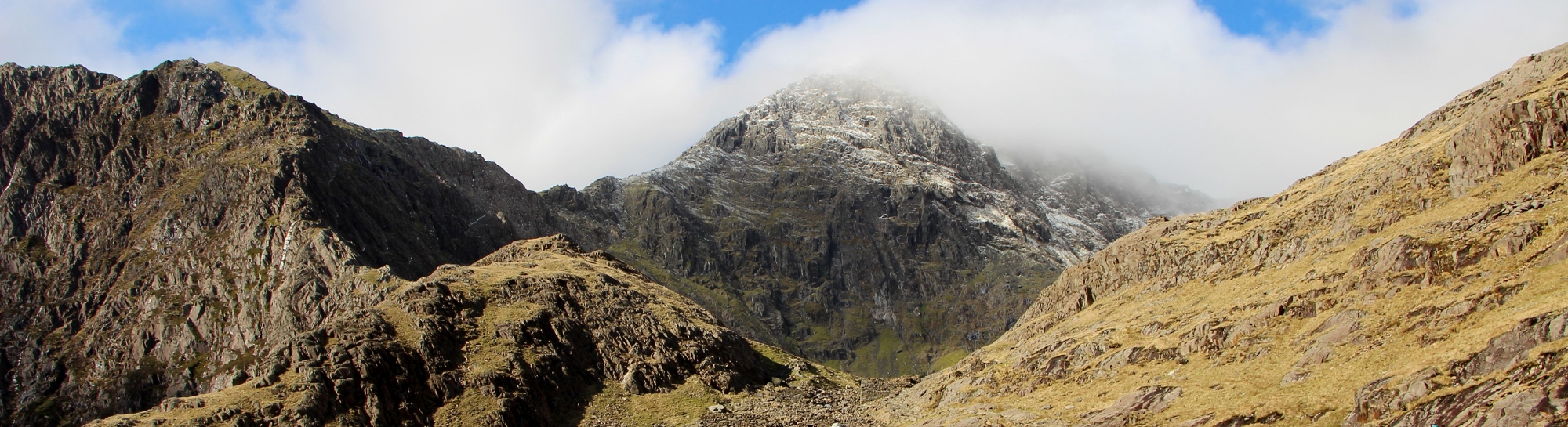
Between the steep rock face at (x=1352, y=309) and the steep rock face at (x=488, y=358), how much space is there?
29683 millimetres

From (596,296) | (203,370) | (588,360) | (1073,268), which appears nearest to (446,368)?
(588,360)

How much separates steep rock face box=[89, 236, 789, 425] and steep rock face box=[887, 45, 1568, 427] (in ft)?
97.4

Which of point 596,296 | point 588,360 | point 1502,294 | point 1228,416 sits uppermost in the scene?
point 596,296

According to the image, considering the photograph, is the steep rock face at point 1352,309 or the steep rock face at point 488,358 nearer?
the steep rock face at point 1352,309

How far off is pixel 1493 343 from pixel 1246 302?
30.2 meters

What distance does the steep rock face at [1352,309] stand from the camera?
49562mm

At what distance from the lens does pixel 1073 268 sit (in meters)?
126

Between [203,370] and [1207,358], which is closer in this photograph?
[1207,358]

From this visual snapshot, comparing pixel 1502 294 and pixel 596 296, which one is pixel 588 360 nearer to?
pixel 596 296

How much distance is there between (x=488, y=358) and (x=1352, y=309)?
255 feet

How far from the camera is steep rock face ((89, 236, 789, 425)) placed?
82.4 meters

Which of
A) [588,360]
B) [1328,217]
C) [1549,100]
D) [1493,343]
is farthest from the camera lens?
[588,360]

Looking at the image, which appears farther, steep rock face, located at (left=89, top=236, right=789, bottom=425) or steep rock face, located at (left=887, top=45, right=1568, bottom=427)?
steep rock face, located at (left=89, top=236, right=789, bottom=425)

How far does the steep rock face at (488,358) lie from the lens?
82.4 metres
